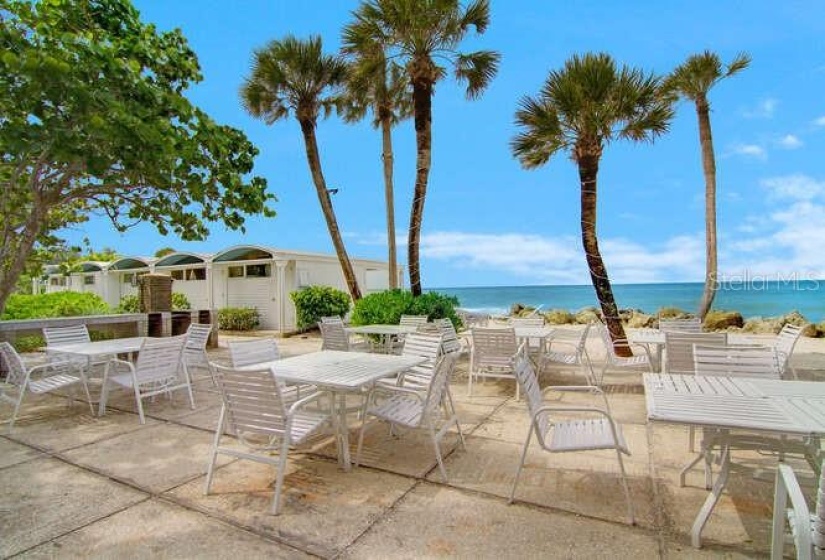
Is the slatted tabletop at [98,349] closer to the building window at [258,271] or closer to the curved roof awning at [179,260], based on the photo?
the building window at [258,271]

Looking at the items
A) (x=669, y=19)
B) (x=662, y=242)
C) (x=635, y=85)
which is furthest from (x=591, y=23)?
(x=662, y=242)

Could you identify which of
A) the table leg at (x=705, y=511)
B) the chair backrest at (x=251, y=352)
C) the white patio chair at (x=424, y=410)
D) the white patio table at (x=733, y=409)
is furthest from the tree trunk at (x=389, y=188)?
the table leg at (x=705, y=511)

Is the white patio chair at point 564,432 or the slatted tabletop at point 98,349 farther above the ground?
the slatted tabletop at point 98,349

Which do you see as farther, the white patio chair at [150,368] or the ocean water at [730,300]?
the ocean water at [730,300]

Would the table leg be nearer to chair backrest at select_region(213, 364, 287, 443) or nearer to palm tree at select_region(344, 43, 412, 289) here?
chair backrest at select_region(213, 364, 287, 443)

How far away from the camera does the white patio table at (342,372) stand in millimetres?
3289

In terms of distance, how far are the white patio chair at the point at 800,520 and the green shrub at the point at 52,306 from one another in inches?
585

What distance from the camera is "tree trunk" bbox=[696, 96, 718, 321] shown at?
481 inches

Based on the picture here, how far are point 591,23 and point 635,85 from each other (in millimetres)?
3420

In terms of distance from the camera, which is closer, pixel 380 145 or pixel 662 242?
pixel 380 145

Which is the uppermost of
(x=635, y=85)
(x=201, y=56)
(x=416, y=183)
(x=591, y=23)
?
(x=591, y=23)

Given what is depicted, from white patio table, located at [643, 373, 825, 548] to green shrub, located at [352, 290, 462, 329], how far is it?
629 centimetres

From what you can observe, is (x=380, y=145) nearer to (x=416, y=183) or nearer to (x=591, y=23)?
(x=416, y=183)

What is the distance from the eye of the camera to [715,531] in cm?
254
